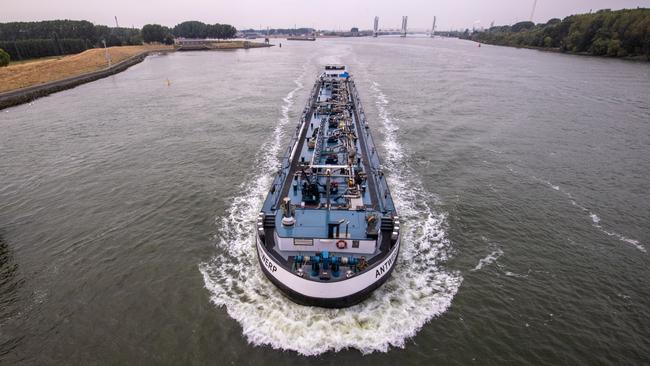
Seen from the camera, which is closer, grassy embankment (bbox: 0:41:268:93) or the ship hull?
the ship hull

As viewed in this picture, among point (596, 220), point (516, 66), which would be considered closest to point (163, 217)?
point (596, 220)

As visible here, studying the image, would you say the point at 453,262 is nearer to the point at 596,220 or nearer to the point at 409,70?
the point at 596,220

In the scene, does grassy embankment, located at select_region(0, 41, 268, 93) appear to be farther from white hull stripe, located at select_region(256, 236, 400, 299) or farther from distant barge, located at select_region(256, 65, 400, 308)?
white hull stripe, located at select_region(256, 236, 400, 299)

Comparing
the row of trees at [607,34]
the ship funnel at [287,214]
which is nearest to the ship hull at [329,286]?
the ship funnel at [287,214]

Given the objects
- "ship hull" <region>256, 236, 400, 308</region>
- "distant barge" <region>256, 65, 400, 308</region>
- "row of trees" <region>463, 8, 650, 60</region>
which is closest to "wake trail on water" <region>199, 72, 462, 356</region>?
"ship hull" <region>256, 236, 400, 308</region>

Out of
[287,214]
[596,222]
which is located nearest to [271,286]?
[287,214]

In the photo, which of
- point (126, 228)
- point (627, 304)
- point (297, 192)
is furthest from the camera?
point (126, 228)

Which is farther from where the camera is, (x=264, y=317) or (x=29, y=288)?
(x=29, y=288)

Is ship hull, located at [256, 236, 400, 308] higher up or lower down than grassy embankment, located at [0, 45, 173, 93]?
lower down

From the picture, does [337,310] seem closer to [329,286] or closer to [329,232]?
[329,286]
